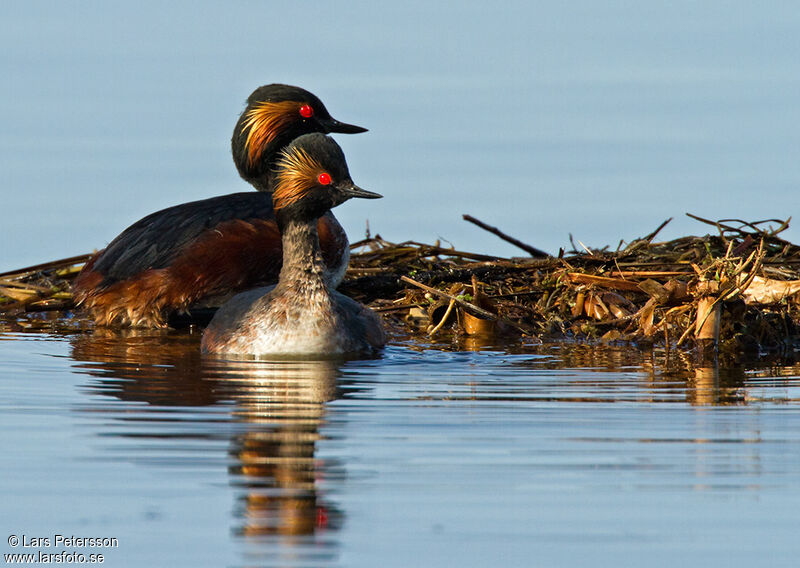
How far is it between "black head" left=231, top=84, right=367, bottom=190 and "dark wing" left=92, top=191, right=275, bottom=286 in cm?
119

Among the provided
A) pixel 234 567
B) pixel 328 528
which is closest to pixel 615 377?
pixel 328 528

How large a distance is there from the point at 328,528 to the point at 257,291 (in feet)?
16.6

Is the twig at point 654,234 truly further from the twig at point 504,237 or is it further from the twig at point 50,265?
the twig at point 50,265

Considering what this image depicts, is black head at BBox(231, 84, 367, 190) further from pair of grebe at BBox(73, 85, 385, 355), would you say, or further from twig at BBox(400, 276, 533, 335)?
twig at BBox(400, 276, 533, 335)

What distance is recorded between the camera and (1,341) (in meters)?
10.2

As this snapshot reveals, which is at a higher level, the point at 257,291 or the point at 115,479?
the point at 257,291

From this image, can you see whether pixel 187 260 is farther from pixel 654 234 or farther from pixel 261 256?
pixel 654 234

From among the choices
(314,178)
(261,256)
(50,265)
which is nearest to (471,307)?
(314,178)

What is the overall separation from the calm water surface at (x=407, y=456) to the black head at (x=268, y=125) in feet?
11.4

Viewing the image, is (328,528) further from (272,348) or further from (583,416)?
(272,348)

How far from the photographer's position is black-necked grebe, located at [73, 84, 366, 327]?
1073 centimetres

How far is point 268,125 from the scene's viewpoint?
12.2 meters

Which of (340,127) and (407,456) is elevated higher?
(340,127)

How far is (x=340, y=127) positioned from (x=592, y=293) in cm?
329
